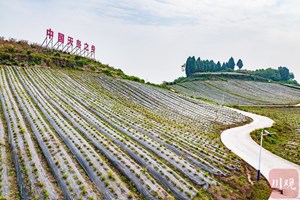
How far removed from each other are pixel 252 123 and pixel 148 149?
2030 centimetres

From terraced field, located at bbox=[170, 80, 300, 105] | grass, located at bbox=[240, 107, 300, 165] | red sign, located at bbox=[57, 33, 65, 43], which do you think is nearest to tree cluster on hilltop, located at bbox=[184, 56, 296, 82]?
terraced field, located at bbox=[170, 80, 300, 105]

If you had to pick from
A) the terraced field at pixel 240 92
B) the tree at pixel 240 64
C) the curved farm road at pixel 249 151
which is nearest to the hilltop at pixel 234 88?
the terraced field at pixel 240 92

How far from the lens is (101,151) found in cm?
1619

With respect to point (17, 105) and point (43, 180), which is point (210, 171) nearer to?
point (43, 180)

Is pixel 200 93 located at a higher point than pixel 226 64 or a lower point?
lower

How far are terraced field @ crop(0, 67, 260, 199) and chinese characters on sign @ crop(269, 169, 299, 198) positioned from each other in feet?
5.37

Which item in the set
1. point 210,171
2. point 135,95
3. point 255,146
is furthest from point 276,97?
point 210,171

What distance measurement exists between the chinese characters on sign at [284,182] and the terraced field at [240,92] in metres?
42.1

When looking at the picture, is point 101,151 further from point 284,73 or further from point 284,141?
A: point 284,73

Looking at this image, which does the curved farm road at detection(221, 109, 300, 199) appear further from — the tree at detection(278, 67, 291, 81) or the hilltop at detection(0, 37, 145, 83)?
the tree at detection(278, 67, 291, 81)

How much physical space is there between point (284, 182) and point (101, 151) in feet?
36.4

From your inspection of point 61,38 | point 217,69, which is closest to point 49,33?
point 61,38

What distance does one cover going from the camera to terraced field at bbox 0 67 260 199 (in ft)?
39.8

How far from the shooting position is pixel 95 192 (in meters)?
11.6
